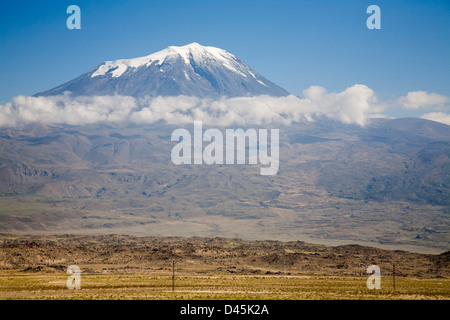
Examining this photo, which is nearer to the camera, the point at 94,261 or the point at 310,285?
the point at 310,285

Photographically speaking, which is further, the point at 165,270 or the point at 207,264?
the point at 207,264
